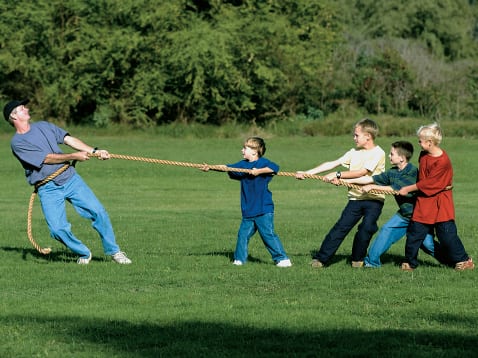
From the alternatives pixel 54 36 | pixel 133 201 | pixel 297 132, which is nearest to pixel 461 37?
pixel 297 132

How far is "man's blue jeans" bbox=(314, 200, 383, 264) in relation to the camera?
12367 mm

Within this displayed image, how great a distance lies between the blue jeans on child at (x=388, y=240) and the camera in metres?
12.2

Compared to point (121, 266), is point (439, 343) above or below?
above

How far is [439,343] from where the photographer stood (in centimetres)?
791

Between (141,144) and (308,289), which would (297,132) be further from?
(308,289)

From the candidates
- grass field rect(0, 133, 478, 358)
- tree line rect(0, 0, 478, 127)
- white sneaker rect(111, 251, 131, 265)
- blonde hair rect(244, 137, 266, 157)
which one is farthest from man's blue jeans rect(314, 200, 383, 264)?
tree line rect(0, 0, 478, 127)

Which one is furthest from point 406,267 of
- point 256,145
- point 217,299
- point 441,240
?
point 217,299

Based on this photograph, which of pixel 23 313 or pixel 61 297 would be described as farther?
pixel 61 297

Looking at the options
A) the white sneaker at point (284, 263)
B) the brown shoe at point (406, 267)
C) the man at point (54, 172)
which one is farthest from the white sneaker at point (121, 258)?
the brown shoe at point (406, 267)

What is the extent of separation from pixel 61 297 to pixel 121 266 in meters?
2.32

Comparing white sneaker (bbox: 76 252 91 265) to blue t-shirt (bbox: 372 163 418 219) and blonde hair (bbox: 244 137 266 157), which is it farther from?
blue t-shirt (bbox: 372 163 418 219)

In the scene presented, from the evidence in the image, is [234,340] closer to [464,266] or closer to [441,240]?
[441,240]

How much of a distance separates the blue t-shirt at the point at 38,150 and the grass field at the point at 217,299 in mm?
1131

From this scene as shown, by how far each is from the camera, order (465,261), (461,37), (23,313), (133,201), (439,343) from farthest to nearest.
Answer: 1. (461,37)
2. (133,201)
3. (465,261)
4. (23,313)
5. (439,343)
